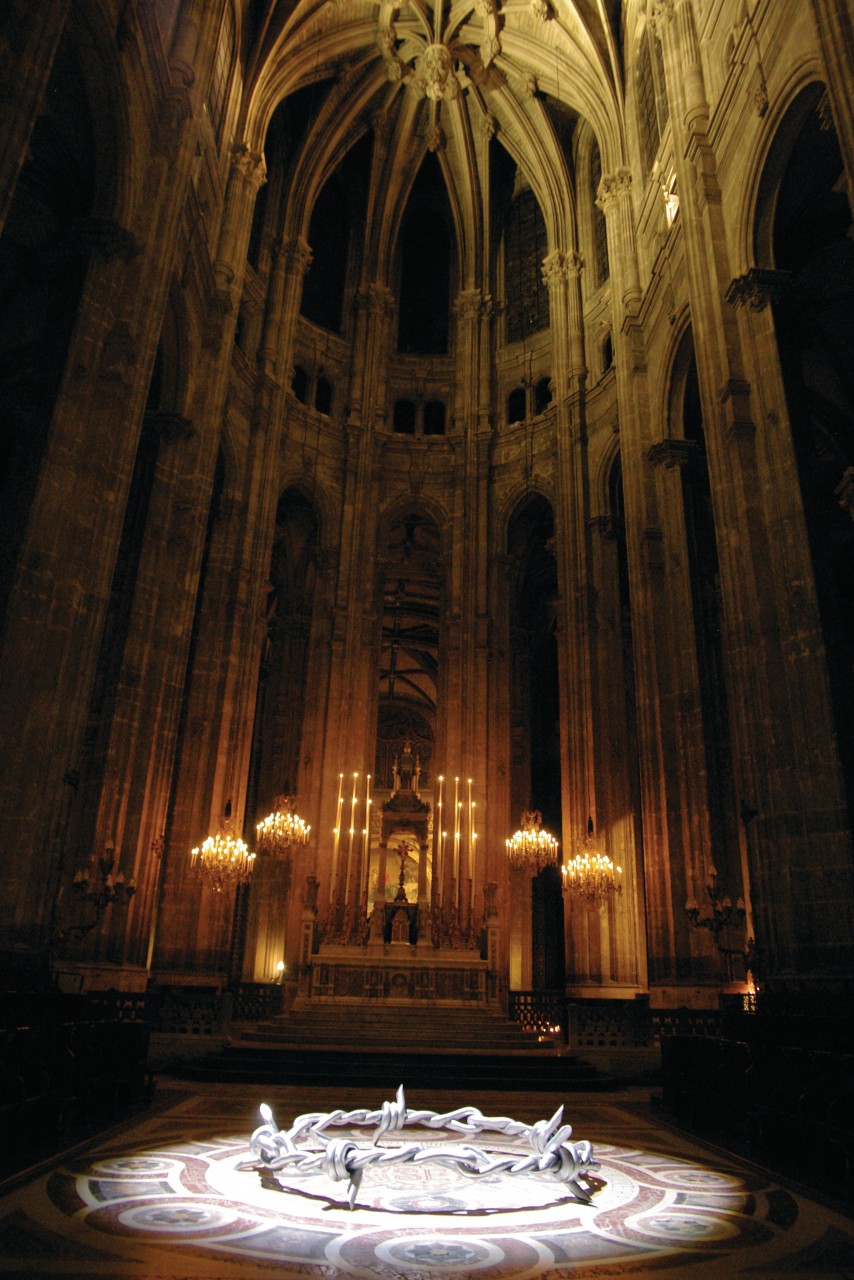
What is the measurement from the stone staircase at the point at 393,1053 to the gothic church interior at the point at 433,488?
0.99 meters

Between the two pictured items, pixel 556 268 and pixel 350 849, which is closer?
pixel 350 849

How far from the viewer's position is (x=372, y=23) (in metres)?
26.9

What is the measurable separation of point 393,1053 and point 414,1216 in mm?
9277

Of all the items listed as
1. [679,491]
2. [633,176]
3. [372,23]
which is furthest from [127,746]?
[372,23]

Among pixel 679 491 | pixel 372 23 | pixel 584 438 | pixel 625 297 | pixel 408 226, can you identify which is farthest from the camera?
pixel 408 226

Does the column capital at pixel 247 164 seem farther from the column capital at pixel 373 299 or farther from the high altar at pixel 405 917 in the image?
the high altar at pixel 405 917

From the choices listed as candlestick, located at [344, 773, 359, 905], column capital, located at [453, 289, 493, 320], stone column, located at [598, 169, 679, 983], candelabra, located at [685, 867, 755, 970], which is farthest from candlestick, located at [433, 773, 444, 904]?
column capital, located at [453, 289, 493, 320]

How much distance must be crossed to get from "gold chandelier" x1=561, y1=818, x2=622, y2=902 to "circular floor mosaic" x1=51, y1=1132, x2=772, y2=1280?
524 inches

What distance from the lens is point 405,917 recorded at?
70.8 ft

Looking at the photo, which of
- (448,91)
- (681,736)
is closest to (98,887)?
(681,736)

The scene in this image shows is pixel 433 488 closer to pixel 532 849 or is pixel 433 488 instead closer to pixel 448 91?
pixel 532 849

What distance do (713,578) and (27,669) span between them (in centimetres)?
1431

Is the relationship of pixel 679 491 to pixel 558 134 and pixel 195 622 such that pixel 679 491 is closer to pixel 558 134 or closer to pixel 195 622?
pixel 195 622

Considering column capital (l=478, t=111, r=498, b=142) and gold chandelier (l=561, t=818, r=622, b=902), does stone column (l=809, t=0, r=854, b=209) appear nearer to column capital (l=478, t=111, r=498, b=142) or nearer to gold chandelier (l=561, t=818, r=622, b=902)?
gold chandelier (l=561, t=818, r=622, b=902)
